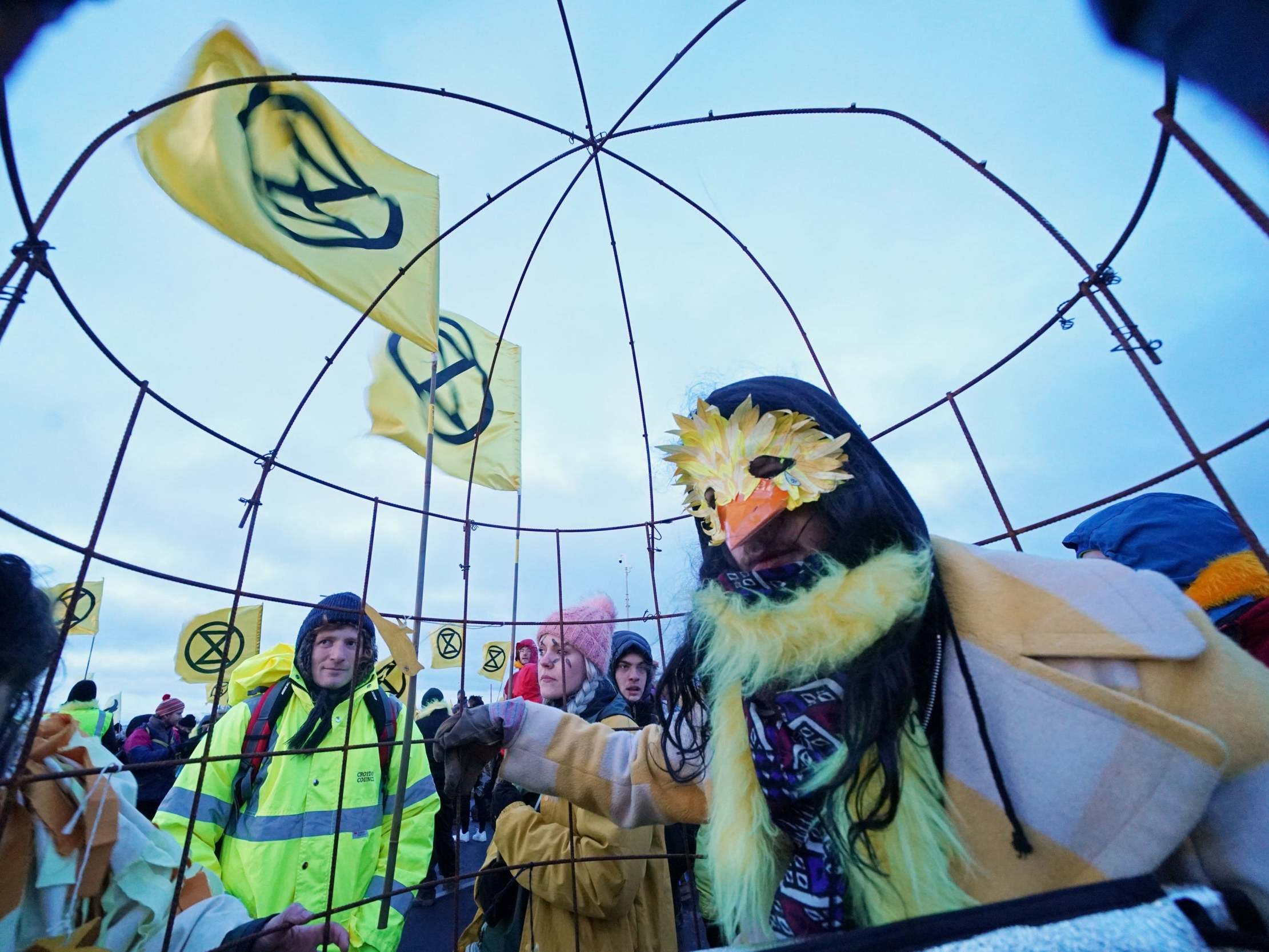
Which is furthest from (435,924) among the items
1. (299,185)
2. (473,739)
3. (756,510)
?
(299,185)

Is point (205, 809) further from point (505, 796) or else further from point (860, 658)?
point (860, 658)

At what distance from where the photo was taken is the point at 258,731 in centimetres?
277

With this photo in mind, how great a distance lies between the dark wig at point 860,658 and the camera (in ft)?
4.20

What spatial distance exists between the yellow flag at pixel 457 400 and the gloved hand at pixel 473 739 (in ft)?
5.12

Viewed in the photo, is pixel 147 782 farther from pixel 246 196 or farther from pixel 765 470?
pixel 765 470

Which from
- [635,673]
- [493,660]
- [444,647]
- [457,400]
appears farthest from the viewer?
[493,660]

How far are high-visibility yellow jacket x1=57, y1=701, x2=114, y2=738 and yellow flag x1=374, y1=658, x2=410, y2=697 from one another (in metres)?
1.99

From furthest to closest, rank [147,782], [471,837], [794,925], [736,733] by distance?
[471,837] < [147,782] < [736,733] < [794,925]

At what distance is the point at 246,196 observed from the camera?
191cm

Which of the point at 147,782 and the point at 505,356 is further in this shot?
the point at 147,782

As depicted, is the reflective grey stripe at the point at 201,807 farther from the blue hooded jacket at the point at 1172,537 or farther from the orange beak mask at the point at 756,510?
the blue hooded jacket at the point at 1172,537

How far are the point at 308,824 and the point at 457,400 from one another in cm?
222

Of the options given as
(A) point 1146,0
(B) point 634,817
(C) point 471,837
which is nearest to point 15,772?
(B) point 634,817

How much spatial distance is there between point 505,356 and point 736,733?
308 centimetres
